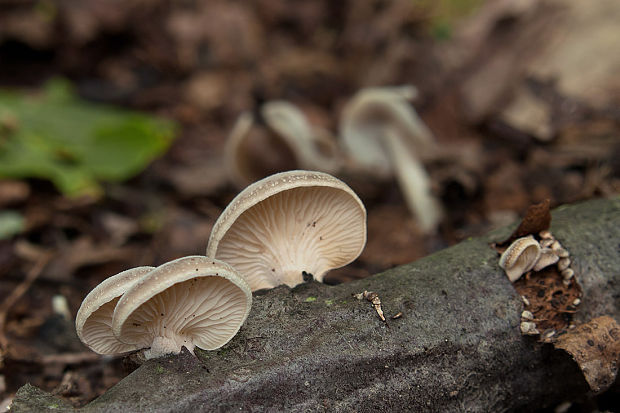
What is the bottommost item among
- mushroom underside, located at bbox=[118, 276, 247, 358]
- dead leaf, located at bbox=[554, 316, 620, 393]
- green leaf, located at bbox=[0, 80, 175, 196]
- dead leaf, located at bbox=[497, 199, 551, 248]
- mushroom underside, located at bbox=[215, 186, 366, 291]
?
dead leaf, located at bbox=[554, 316, 620, 393]

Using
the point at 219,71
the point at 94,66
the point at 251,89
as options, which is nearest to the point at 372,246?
the point at 251,89

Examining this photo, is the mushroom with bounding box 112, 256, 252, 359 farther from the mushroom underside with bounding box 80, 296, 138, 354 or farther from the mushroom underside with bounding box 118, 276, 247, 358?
the mushroom underside with bounding box 80, 296, 138, 354

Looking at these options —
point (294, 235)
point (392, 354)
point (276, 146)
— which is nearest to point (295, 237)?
point (294, 235)

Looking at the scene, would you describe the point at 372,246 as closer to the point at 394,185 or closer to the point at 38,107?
the point at 394,185

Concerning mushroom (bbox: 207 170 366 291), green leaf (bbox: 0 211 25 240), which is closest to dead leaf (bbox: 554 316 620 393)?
mushroom (bbox: 207 170 366 291)

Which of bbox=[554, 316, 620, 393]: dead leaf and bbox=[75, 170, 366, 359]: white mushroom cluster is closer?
bbox=[75, 170, 366, 359]: white mushroom cluster

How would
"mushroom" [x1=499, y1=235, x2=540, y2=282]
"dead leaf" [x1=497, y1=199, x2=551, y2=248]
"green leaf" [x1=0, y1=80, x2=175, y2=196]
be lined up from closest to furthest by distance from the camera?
"mushroom" [x1=499, y1=235, x2=540, y2=282] → "dead leaf" [x1=497, y1=199, x2=551, y2=248] → "green leaf" [x1=0, y1=80, x2=175, y2=196]

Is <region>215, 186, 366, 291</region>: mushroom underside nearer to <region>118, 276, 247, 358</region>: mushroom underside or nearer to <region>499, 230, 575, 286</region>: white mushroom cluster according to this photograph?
<region>118, 276, 247, 358</region>: mushroom underside

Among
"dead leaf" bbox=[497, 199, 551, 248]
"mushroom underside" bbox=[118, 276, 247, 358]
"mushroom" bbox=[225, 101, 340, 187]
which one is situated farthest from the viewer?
"mushroom" bbox=[225, 101, 340, 187]

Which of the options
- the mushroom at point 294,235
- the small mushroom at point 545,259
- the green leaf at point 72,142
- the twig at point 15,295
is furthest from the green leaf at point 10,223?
the small mushroom at point 545,259

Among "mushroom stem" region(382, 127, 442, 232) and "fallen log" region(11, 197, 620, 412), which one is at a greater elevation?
"mushroom stem" region(382, 127, 442, 232)
